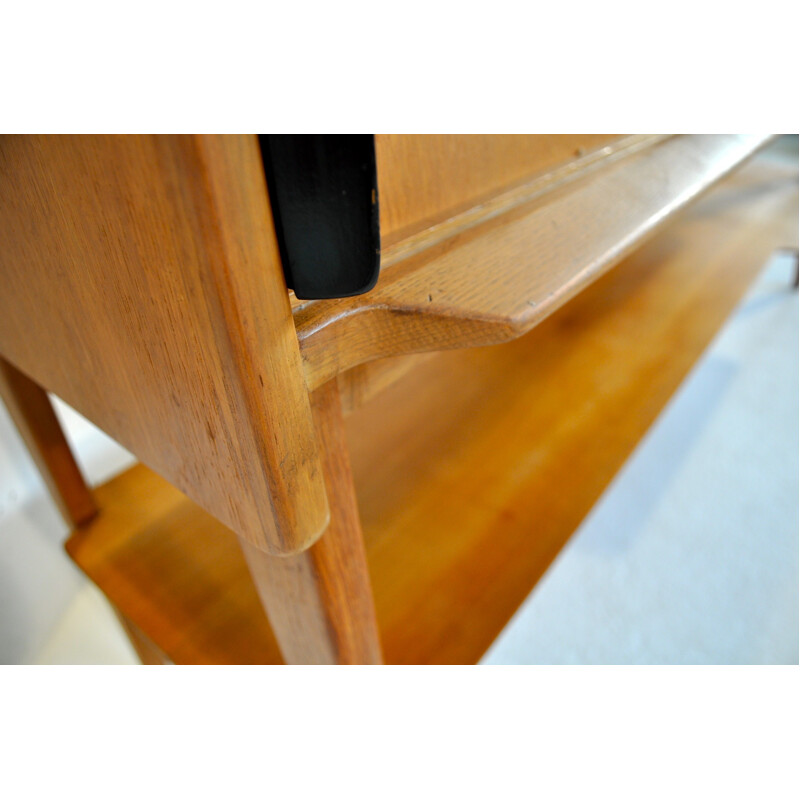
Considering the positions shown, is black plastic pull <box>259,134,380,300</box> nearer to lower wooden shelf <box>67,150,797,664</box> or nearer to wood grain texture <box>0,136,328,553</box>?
wood grain texture <box>0,136,328,553</box>

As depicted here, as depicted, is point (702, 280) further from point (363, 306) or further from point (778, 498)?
point (363, 306)

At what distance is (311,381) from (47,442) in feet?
1.33

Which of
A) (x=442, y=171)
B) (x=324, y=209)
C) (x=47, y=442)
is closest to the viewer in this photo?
(x=324, y=209)

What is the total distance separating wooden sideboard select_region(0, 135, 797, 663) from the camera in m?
0.16

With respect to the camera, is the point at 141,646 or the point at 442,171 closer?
the point at 442,171

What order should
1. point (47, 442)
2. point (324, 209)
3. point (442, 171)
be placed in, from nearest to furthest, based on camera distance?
point (324, 209), point (442, 171), point (47, 442)

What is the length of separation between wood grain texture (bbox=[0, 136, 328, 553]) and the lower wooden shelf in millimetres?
284

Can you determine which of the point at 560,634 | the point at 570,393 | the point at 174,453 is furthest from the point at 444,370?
the point at 174,453

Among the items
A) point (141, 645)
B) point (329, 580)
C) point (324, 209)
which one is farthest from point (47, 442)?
point (324, 209)

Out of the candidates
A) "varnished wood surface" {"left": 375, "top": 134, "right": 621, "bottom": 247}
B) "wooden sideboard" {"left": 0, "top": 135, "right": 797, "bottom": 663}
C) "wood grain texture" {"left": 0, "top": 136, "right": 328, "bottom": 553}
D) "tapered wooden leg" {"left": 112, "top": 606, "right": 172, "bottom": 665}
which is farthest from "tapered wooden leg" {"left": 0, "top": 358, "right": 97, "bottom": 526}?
"varnished wood surface" {"left": 375, "top": 134, "right": 621, "bottom": 247}

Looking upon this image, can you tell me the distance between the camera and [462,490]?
1.92 ft

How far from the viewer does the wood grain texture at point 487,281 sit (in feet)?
0.68

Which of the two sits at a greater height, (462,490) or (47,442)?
(47,442)

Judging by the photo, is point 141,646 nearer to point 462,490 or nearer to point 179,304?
point 462,490
